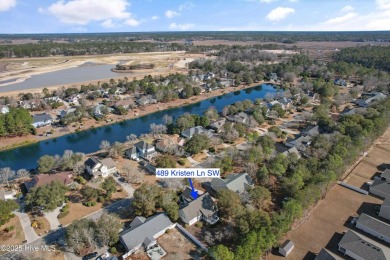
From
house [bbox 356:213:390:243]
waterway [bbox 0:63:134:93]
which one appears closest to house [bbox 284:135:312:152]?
house [bbox 356:213:390:243]

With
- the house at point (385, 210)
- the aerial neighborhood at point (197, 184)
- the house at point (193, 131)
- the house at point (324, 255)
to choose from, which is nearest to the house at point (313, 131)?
the aerial neighborhood at point (197, 184)

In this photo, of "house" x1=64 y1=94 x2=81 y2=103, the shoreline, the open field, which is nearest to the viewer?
the open field

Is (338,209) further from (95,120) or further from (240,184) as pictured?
(95,120)

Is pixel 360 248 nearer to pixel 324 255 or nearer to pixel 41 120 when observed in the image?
pixel 324 255

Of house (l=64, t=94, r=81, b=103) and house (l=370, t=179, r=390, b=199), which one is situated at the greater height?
house (l=64, t=94, r=81, b=103)

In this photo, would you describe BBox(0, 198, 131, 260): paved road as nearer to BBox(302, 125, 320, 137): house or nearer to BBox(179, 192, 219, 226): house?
BBox(179, 192, 219, 226): house

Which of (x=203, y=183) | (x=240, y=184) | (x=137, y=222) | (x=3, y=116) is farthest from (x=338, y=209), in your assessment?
(x=3, y=116)

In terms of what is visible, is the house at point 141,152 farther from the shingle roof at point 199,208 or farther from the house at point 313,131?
the house at point 313,131
